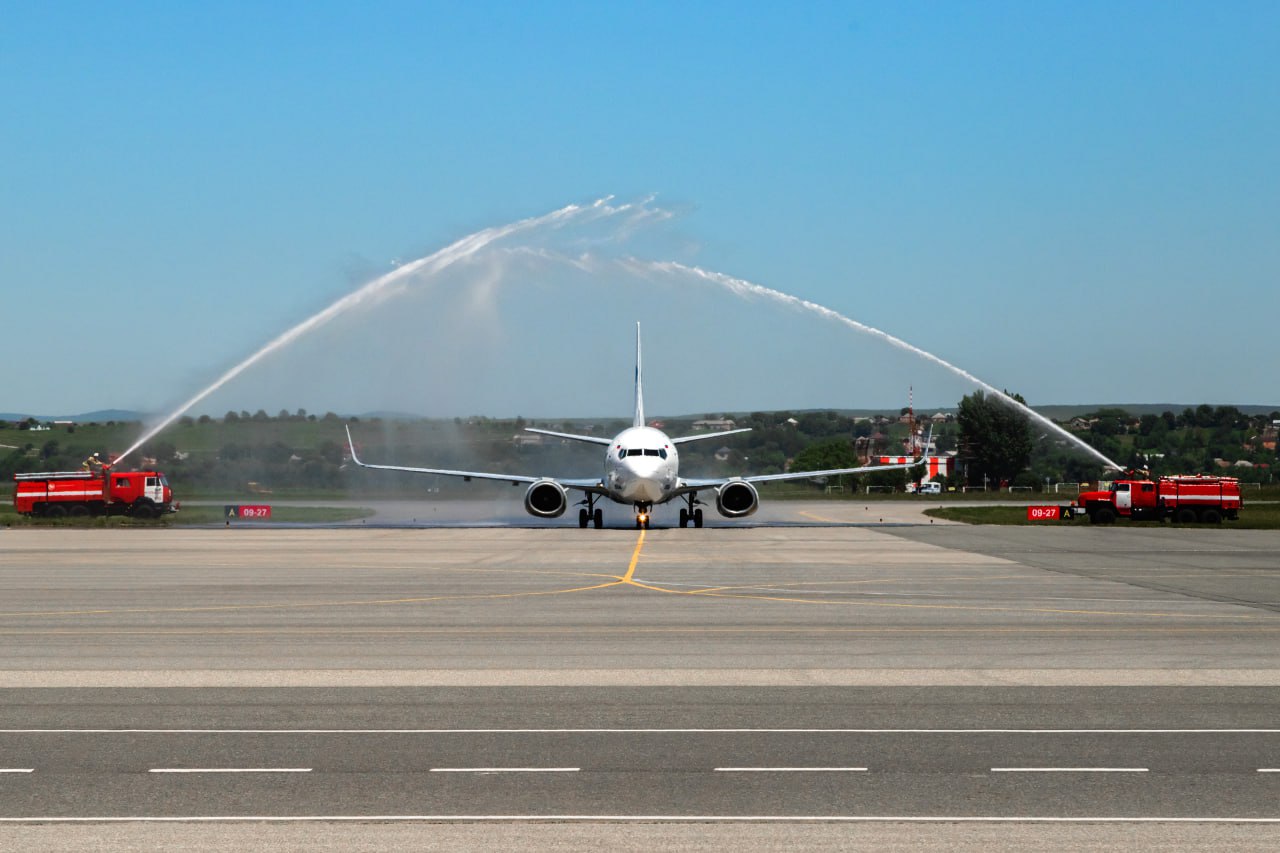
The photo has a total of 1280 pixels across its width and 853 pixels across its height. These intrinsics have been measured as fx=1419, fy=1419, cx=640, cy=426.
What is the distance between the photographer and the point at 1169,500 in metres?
71.2

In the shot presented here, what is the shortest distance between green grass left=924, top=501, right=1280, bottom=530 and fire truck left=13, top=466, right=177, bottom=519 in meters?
43.3

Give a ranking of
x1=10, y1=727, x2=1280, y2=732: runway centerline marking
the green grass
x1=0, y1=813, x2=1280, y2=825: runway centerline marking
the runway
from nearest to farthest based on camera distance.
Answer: x1=0, y1=813, x2=1280, y2=825: runway centerline marking → the runway → x1=10, y1=727, x2=1280, y2=732: runway centerline marking → the green grass

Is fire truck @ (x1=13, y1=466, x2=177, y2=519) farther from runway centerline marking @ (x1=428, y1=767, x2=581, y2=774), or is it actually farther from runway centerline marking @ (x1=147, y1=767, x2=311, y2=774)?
runway centerline marking @ (x1=428, y1=767, x2=581, y2=774)

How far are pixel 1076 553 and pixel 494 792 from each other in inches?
1545

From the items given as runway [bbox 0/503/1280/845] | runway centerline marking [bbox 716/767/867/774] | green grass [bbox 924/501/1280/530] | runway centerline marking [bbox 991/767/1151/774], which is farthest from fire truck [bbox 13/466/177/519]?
runway centerline marking [bbox 991/767/1151/774]

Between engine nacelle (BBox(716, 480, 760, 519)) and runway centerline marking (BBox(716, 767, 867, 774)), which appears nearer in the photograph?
runway centerline marking (BBox(716, 767, 867, 774))

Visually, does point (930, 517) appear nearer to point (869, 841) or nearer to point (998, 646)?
point (998, 646)

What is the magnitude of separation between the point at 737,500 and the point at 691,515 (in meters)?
3.92

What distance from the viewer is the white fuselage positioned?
62.6 m

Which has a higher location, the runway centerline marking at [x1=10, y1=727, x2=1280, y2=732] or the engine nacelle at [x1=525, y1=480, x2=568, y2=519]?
the engine nacelle at [x1=525, y1=480, x2=568, y2=519]

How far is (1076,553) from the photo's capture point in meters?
48.7

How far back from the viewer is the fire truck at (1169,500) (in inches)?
2783

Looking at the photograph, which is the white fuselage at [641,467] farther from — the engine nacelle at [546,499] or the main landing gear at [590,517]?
the main landing gear at [590,517]

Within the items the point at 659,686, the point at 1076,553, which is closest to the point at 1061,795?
the point at 659,686
